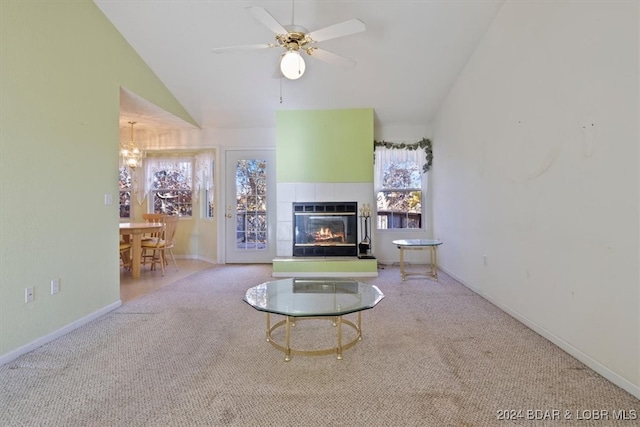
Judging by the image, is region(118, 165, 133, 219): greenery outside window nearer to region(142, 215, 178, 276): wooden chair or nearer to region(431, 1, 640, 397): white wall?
region(142, 215, 178, 276): wooden chair

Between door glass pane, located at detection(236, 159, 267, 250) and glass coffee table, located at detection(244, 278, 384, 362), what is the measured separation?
10.1 feet

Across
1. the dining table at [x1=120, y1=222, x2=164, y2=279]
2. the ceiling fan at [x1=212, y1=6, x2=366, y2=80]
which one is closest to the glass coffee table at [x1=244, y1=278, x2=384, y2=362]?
the ceiling fan at [x1=212, y1=6, x2=366, y2=80]

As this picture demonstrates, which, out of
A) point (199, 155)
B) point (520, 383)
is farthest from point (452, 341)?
point (199, 155)

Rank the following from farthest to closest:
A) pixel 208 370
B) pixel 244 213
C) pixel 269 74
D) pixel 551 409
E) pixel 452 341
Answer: pixel 244 213 < pixel 269 74 < pixel 452 341 < pixel 208 370 < pixel 551 409

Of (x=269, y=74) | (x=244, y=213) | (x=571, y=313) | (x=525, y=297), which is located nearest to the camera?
(x=571, y=313)

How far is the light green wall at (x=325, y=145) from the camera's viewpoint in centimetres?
502

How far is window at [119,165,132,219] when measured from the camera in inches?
249

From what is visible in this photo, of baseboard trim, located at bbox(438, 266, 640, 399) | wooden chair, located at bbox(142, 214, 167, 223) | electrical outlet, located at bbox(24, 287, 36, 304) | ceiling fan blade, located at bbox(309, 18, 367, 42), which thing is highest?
ceiling fan blade, located at bbox(309, 18, 367, 42)

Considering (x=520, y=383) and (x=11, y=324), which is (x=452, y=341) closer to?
(x=520, y=383)

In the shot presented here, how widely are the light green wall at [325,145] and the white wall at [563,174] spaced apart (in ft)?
5.53

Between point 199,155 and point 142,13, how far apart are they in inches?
117

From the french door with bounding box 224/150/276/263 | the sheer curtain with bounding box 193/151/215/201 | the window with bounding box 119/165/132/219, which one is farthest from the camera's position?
the window with bounding box 119/165/132/219

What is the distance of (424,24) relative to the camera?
11.4 feet

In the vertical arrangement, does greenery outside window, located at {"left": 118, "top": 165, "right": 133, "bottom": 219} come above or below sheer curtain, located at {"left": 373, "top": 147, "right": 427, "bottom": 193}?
below
